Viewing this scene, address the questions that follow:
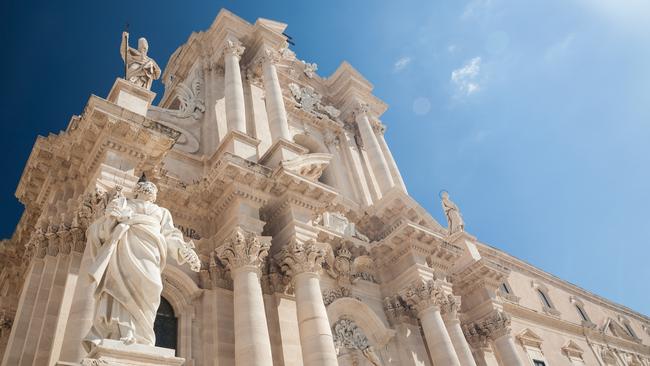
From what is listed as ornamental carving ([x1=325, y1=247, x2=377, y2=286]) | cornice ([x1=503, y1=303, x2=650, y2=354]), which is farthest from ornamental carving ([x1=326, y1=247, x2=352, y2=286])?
cornice ([x1=503, y1=303, x2=650, y2=354])

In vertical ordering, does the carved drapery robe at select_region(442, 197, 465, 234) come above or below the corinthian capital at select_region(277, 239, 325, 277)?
above

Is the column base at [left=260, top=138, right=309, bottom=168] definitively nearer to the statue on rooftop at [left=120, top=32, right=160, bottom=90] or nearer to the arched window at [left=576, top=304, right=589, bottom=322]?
the statue on rooftop at [left=120, top=32, right=160, bottom=90]

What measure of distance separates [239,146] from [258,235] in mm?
3236

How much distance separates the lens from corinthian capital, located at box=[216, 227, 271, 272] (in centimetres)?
1120

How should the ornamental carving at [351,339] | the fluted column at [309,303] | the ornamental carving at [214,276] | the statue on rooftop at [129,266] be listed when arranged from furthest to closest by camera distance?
1. the ornamental carving at [351,339]
2. the ornamental carving at [214,276]
3. the fluted column at [309,303]
4. the statue on rooftop at [129,266]

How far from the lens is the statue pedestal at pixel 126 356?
195 inches

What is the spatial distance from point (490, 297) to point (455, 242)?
2734 mm

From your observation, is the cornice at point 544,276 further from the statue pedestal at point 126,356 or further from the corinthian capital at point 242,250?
the statue pedestal at point 126,356

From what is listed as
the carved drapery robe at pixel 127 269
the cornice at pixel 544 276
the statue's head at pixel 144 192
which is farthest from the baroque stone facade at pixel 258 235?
the cornice at pixel 544 276

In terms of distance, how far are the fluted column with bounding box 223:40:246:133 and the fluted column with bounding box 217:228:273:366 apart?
439 centimetres

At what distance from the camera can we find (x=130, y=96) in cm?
1192

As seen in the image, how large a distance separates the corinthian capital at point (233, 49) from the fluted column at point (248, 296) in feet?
31.2

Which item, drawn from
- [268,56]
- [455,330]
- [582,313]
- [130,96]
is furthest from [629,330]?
[130,96]

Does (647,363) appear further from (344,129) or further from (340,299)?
(340,299)
